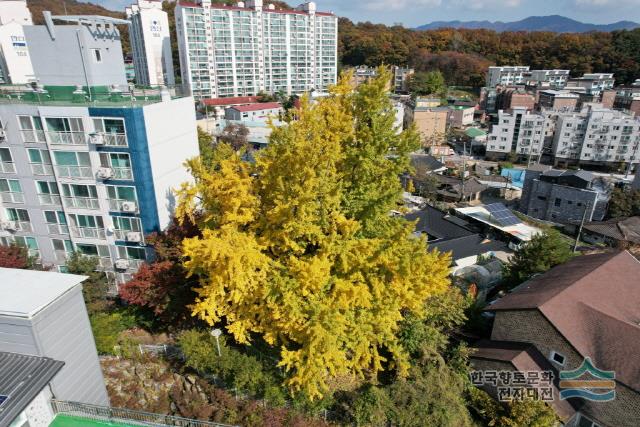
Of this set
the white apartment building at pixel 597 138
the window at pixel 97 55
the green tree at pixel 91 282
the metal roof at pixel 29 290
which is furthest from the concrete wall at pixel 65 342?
the white apartment building at pixel 597 138

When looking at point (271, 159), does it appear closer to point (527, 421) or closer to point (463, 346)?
point (463, 346)

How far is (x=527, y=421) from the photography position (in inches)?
524

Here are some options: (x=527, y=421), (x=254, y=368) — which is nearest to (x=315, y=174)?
(x=254, y=368)

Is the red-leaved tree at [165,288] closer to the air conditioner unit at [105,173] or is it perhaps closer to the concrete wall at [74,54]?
the air conditioner unit at [105,173]

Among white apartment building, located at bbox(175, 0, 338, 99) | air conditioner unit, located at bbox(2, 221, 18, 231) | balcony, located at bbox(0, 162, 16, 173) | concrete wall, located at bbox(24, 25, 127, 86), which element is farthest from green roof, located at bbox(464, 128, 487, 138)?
air conditioner unit, located at bbox(2, 221, 18, 231)

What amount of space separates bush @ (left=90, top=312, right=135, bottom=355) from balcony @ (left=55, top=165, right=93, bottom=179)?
21.8 feet

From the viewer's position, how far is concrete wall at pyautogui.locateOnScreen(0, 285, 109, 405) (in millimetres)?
10328

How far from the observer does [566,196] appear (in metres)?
41.3

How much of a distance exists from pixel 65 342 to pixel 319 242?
26.7 ft

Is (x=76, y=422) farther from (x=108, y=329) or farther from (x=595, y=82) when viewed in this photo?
(x=595, y=82)

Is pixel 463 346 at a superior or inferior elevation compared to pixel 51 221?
inferior

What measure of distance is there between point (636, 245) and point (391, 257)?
111ft

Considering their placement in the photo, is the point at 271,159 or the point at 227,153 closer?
the point at 271,159

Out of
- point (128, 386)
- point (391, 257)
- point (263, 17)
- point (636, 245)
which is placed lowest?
point (636, 245)
